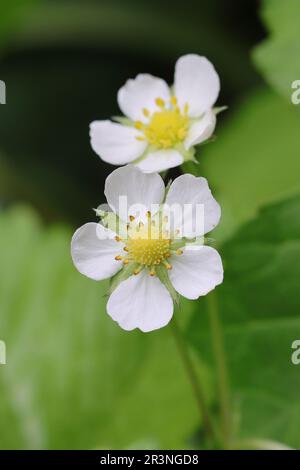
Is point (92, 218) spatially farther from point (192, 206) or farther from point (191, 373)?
point (192, 206)

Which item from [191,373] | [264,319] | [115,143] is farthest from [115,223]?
[264,319]

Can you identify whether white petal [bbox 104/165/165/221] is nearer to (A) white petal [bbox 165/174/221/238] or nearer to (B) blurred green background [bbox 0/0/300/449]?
(A) white petal [bbox 165/174/221/238]

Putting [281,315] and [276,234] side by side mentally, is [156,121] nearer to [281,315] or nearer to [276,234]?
[276,234]

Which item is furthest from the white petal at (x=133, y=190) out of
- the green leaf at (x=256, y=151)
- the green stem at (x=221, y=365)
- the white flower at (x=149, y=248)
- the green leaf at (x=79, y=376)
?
the green leaf at (x=256, y=151)

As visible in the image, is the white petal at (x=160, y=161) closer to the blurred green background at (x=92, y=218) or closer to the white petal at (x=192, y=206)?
the white petal at (x=192, y=206)

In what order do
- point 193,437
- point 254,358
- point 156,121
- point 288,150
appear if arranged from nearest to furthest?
point 156,121 < point 254,358 < point 193,437 < point 288,150

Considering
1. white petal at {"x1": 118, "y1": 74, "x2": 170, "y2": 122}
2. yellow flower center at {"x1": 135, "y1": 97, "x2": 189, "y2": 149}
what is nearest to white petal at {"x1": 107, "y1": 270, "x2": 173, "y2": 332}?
yellow flower center at {"x1": 135, "y1": 97, "x2": 189, "y2": 149}

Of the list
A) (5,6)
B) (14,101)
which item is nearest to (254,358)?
(5,6)
